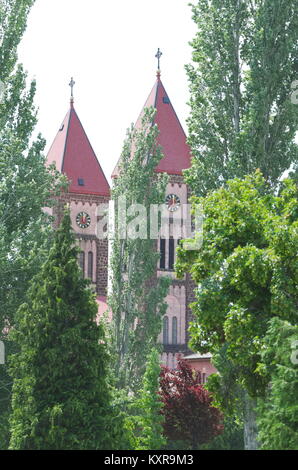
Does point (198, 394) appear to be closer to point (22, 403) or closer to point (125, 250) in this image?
point (125, 250)

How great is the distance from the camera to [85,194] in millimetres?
63875

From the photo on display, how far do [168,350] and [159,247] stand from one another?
638cm

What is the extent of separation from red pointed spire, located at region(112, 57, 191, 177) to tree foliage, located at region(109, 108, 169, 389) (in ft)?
57.9

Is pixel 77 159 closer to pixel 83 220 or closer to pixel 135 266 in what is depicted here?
pixel 83 220

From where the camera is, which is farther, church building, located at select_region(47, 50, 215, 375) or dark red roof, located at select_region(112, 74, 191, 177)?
church building, located at select_region(47, 50, 215, 375)

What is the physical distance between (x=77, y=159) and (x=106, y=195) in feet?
10.2

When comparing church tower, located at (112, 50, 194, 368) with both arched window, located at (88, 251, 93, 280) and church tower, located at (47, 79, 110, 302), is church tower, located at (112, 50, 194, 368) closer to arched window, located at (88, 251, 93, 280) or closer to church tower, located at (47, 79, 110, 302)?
church tower, located at (47, 79, 110, 302)

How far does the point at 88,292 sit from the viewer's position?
2445 centimetres

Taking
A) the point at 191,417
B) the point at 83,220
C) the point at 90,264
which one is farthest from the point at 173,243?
the point at 191,417

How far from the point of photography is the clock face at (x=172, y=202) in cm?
5998

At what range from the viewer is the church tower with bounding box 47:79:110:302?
63.5 meters

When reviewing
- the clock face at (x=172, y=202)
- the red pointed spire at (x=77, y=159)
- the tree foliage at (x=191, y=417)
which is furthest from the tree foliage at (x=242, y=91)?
the red pointed spire at (x=77, y=159)

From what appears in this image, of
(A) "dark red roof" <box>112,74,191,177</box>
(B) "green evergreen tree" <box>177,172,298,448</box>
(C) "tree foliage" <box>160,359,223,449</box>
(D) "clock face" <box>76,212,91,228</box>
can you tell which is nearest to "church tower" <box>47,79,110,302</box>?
(D) "clock face" <box>76,212,91,228</box>
